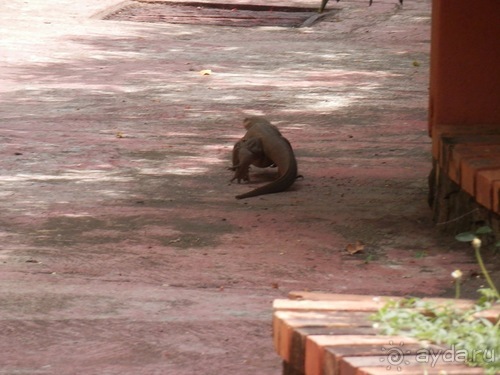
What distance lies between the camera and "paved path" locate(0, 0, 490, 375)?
197 inches

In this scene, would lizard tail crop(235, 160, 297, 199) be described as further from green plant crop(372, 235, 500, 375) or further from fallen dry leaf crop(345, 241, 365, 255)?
green plant crop(372, 235, 500, 375)

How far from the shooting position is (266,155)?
332 inches

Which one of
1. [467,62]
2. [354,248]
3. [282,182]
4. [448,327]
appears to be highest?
[448,327]

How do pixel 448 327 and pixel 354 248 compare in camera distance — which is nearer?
pixel 448 327

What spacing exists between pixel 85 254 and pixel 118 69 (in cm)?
655

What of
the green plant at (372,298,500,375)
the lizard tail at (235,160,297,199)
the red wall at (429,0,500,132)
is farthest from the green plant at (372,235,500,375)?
the lizard tail at (235,160,297,199)

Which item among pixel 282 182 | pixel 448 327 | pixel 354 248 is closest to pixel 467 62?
pixel 354 248

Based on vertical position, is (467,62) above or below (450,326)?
below

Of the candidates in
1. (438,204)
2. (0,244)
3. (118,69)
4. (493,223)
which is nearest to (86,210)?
(0,244)

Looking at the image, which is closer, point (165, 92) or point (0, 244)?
point (0, 244)

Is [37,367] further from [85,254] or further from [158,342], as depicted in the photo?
[85,254]

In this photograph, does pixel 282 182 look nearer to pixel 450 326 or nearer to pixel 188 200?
pixel 188 200

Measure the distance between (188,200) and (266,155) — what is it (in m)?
1.07

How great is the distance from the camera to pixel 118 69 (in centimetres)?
1265
